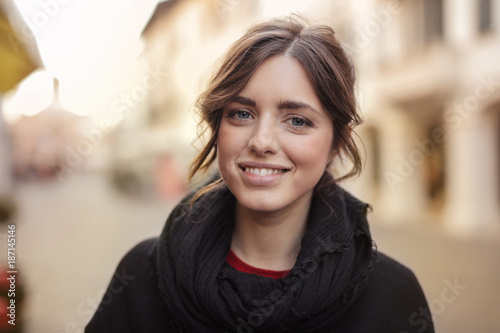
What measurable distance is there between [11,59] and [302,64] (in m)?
3.63

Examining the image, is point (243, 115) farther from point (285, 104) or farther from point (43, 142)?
point (43, 142)

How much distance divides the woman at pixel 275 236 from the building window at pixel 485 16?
427 inches

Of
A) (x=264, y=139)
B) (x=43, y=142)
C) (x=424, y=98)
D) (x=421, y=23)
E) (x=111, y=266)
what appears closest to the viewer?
(x=264, y=139)

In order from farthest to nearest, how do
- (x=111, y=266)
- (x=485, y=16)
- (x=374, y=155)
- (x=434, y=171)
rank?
(x=374, y=155), (x=434, y=171), (x=485, y=16), (x=111, y=266)

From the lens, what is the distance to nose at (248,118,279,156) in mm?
1620

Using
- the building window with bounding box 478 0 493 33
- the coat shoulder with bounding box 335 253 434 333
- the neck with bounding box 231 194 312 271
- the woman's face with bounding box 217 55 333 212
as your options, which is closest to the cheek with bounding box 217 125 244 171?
the woman's face with bounding box 217 55 333 212

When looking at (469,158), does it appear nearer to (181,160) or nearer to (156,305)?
(156,305)

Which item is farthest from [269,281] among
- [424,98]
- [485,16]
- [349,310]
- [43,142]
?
[43,142]

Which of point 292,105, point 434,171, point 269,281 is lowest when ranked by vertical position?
point 434,171

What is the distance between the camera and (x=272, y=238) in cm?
188

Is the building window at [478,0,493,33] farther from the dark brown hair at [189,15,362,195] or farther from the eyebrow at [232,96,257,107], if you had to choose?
the eyebrow at [232,96,257,107]

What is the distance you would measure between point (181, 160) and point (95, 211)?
25.8 feet

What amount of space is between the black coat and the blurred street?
8cm

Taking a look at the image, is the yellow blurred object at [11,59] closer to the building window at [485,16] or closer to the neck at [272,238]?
the neck at [272,238]
